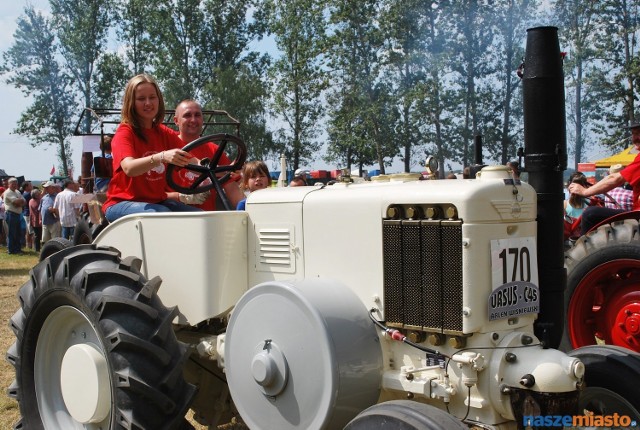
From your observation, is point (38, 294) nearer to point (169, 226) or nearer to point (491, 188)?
point (169, 226)

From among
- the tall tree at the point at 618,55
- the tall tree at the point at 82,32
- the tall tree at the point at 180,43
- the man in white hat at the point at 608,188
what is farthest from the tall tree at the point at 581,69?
the tall tree at the point at 82,32

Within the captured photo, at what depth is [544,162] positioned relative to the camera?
3117mm

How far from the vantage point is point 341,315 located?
9.59 feet

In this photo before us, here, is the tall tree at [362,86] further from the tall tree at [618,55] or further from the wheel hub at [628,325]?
the wheel hub at [628,325]

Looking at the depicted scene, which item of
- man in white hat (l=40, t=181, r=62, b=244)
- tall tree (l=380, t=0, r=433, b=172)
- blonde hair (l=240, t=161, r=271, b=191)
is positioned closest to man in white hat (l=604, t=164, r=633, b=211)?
blonde hair (l=240, t=161, r=271, b=191)

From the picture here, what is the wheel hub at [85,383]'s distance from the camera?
11.2 feet

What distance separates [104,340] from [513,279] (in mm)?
1872

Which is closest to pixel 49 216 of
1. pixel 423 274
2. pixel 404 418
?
pixel 423 274

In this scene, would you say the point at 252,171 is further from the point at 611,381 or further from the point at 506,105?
the point at 506,105

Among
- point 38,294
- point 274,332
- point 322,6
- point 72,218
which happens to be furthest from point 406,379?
point 322,6

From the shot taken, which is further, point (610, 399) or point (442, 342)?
point (610, 399)

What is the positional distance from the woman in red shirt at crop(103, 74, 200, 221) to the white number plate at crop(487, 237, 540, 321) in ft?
6.94

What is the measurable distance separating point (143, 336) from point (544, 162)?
1.97 m

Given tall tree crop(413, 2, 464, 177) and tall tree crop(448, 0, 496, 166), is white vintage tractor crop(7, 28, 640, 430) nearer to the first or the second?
tall tree crop(448, 0, 496, 166)
